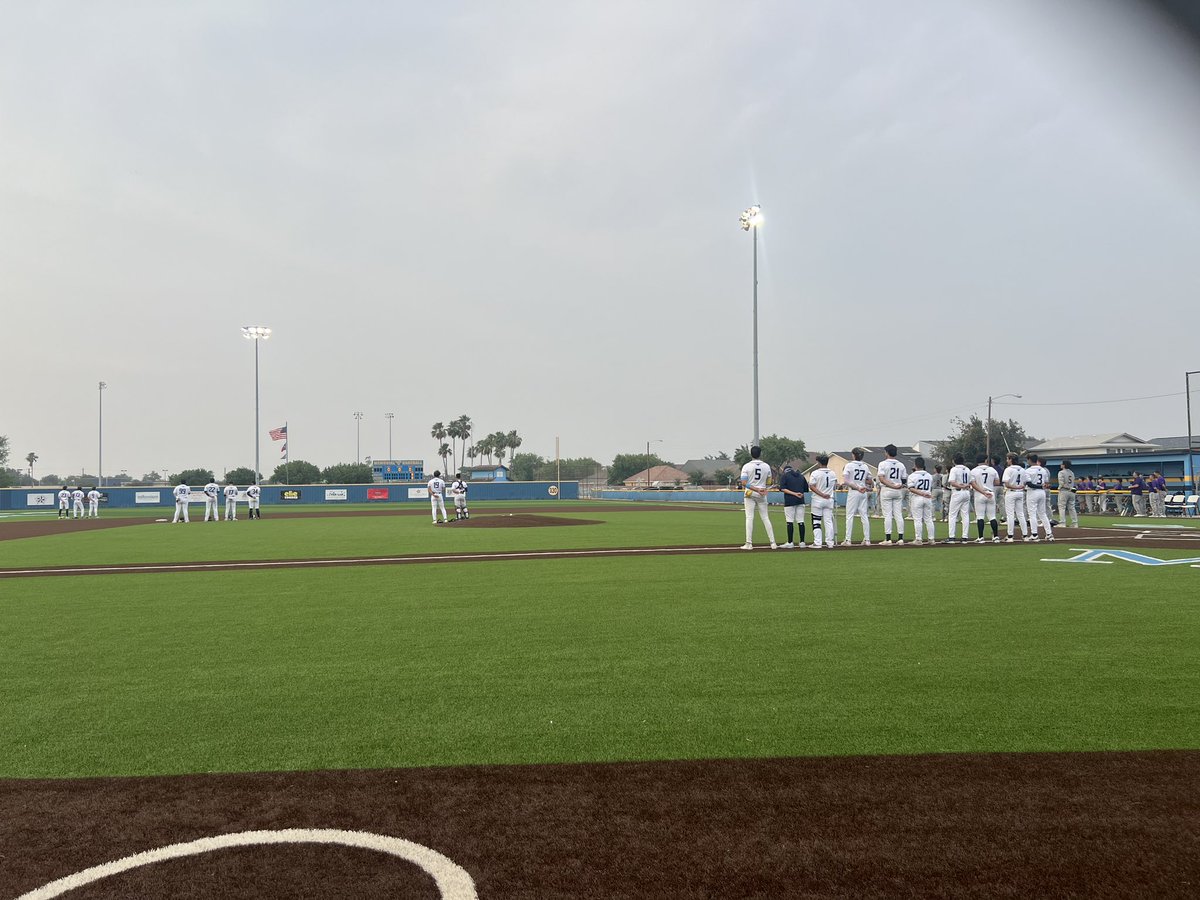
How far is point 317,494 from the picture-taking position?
7112cm

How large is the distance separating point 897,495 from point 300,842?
16.4 m

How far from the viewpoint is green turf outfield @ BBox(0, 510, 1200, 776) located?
4441 millimetres

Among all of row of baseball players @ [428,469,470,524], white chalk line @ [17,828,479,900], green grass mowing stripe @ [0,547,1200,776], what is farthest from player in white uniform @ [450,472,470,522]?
white chalk line @ [17,828,479,900]

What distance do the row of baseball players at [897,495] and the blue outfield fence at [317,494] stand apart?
54182mm

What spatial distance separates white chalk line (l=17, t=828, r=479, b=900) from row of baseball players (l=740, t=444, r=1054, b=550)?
13.9 meters

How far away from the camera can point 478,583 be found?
11391 mm

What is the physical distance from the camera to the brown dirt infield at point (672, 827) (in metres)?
2.91

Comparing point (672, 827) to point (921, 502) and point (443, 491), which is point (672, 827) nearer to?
point (921, 502)

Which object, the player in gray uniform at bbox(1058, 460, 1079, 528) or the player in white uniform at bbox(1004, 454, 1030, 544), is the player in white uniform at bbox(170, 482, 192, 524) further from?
the player in gray uniform at bbox(1058, 460, 1079, 528)

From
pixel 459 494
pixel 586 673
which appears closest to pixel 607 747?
pixel 586 673

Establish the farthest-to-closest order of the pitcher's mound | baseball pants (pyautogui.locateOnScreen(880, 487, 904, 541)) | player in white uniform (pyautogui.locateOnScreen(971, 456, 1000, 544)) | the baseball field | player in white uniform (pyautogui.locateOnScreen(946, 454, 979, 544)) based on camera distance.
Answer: the pitcher's mound → player in white uniform (pyautogui.locateOnScreen(946, 454, 979, 544)) → player in white uniform (pyautogui.locateOnScreen(971, 456, 1000, 544)) → baseball pants (pyautogui.locateOnScreen(880, 487, 904, 541)) → the baseball field

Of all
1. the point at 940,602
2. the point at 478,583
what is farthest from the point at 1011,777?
the point at 478,583

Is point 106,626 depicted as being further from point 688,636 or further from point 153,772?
point 688,636

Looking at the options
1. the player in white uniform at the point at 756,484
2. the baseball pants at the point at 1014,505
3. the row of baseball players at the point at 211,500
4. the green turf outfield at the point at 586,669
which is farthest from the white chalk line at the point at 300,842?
the row of baseball players at the point at 211,500
